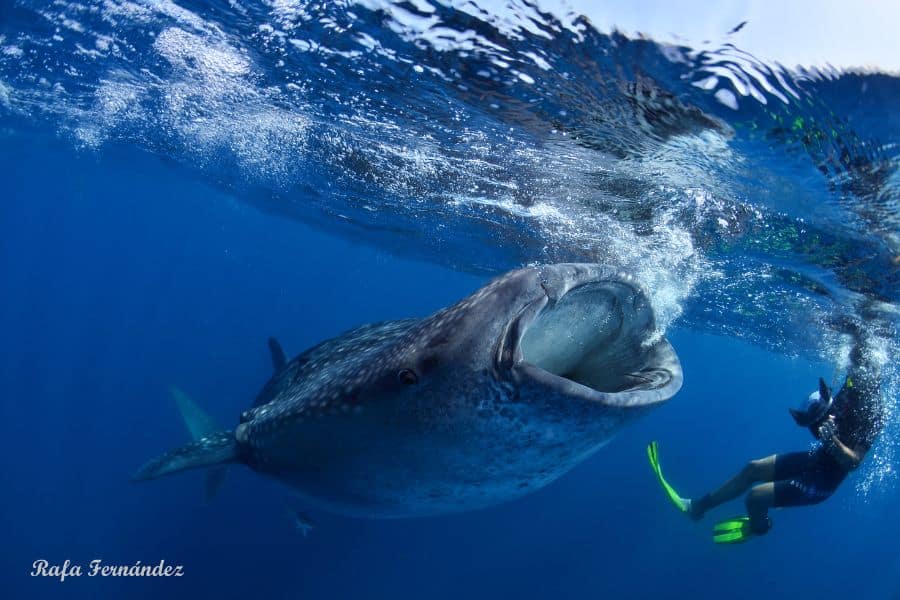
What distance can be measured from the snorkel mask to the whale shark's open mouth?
20.7 ft

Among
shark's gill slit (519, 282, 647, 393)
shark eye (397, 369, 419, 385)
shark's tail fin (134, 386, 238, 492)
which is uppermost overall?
shark's gill slit (519, 282, 647, 393)

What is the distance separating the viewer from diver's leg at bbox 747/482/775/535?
324 inches

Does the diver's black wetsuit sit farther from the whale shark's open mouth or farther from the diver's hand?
the whale shark's open mouth

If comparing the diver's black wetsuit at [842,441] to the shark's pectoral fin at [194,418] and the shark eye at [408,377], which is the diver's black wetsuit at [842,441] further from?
the shark's pectoral fin at [194,418]

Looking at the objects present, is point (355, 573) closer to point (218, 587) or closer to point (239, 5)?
point (218, 587)

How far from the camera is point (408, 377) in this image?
8.16 feet

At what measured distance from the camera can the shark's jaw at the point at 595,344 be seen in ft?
7.25

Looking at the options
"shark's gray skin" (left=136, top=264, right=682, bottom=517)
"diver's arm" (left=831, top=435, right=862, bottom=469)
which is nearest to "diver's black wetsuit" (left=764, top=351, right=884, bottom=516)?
"diver's arm" (left=831, top=435, right=862, bottom=469)

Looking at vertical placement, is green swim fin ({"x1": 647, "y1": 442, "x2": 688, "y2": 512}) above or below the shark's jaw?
below

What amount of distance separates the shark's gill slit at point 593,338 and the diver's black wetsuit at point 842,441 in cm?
689

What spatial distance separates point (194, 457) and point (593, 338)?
13.0 feet

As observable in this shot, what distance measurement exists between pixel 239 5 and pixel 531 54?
371cm

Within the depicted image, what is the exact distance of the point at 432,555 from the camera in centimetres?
1653
